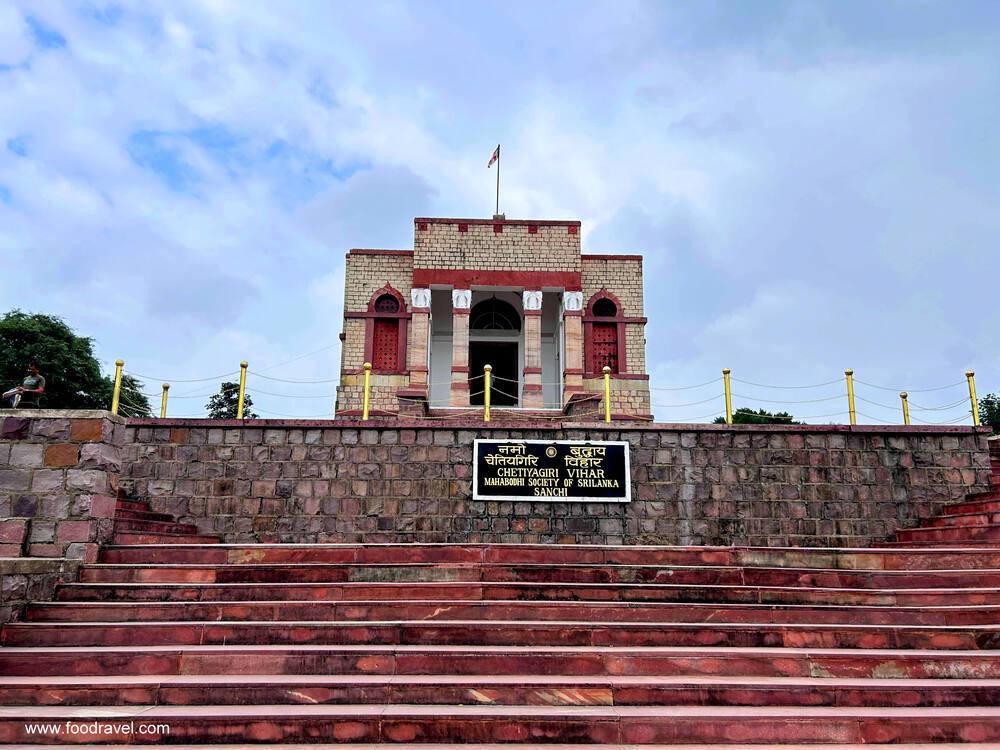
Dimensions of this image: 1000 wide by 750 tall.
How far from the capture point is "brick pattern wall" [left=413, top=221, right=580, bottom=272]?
18531 mm

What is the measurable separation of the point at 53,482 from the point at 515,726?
17.2 feet

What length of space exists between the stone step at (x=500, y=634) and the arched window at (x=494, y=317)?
49.2ft

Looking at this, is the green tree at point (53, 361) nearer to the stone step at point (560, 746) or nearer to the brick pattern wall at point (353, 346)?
the brick pattern wall at point (353, 346)

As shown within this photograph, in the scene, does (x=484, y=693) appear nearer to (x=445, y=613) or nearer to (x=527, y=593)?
(x=445, y=613)

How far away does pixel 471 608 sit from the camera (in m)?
5.72

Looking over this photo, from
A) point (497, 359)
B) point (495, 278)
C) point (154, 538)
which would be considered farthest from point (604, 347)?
point (154, 538)

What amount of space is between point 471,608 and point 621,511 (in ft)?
15.2

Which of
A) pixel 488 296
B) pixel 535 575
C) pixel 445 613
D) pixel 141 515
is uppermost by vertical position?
pixel 488 296

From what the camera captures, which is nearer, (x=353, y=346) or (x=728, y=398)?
(x=728, y=398)

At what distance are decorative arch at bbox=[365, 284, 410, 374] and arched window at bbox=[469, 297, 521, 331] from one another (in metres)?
2.29

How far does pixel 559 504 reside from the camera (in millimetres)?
9930

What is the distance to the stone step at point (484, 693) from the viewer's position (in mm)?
4469

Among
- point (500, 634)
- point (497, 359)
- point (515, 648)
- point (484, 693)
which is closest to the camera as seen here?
point (484, 693)

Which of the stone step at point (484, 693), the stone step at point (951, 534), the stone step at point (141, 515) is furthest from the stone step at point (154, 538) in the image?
the stone step at point (951, 534)
